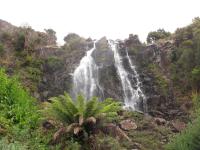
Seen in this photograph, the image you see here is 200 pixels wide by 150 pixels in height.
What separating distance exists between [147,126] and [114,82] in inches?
223

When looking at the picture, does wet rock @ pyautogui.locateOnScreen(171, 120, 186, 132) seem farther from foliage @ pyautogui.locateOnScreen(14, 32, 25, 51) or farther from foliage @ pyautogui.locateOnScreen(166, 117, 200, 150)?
foliage @ pyautogui.locateOnScreen(14, 32, 25, 51)

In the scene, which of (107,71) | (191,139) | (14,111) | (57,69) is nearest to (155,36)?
(107,71)

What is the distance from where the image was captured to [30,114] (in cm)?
1421

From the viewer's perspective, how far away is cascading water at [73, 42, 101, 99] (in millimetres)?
22422

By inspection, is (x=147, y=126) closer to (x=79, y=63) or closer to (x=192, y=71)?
(x=192, y=71)

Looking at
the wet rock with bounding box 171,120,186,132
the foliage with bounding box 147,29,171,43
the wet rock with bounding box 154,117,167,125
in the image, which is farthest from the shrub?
the foliage with bounding box 147,29,171,43

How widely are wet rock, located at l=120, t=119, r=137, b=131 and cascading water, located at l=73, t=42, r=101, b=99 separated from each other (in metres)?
4.63

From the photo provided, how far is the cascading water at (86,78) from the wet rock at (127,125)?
463 centimetres

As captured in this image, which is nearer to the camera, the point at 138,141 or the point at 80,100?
the point at 80,100

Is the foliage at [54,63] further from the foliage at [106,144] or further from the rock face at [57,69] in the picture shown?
the foliage at [106,144]

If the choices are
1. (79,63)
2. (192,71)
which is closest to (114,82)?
(79,63)

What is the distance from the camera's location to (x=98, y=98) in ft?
70.9

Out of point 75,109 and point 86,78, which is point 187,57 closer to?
point 86,78

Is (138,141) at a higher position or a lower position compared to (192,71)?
lower
